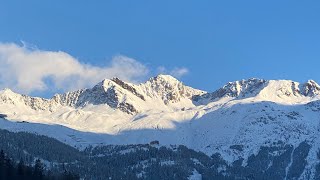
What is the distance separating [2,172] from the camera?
179m

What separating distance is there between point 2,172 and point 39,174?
1748cm

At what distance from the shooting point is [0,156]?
616 ft

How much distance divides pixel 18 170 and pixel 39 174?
32.9 ft

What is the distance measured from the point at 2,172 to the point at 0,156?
9159 millimetres

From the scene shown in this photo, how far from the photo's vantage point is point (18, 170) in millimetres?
186375

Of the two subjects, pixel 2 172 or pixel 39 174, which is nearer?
pixel 2 172

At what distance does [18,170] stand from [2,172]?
24.7 feet

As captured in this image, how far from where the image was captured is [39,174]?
19550cm

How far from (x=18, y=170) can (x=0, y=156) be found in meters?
5.78
